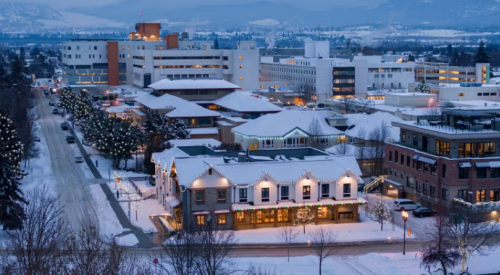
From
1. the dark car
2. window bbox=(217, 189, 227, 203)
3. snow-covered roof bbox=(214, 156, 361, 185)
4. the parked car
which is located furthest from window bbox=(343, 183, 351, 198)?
window bbox=(217, 189, 227, 203)

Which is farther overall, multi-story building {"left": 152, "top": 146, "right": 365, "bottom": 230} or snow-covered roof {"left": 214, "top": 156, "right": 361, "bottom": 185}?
snow-covered roof {"left": 214, "top": 156, "right": 361, "bottom": 185}

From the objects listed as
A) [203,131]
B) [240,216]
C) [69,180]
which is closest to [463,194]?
[240,216]

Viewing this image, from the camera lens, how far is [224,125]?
64438mm

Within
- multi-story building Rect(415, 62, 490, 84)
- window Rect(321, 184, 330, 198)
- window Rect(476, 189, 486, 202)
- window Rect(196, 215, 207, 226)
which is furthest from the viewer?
multi-story building Rect(415, 62, 490, 84)

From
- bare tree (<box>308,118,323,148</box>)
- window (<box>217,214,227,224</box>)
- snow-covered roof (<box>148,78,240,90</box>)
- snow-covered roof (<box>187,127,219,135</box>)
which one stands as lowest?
window (<box>217,214,227,224</box>)

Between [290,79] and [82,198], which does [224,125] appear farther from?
[290,79]

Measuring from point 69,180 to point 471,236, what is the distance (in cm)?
2779

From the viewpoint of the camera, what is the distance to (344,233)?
3547 centimetres

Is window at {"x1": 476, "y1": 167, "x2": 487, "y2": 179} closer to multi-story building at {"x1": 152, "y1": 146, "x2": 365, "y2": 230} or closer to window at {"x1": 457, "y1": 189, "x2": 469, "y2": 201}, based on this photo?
window at {"x1": 457, "y1": 189, "x2": 469, "y2": 201}

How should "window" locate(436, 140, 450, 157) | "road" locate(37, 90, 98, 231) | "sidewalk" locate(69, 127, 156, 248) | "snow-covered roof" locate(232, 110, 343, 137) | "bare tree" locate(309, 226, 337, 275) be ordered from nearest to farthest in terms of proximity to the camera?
"bare tree" locate(309, 226, 337, 275)
"sidewalk" locate(69, 127, 156, 248)
"road" locate(37, 90, 98, 231)
"window" locate(436, 140, 450, 157)
"snow-covered roof" locate(232, 110, 343, 137)

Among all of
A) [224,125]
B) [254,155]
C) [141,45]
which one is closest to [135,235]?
[254,155]

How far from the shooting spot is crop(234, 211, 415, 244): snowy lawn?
34.3 m

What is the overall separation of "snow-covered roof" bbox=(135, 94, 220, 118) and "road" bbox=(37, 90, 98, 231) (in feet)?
28.3

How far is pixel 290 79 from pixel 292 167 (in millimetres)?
89216
